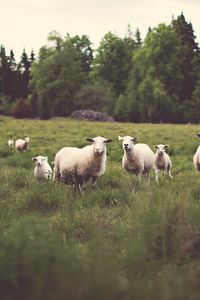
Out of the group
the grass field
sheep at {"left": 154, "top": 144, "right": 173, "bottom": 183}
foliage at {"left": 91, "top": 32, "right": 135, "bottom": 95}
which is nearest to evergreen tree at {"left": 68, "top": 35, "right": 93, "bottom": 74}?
foliage at {"left": 91, "top": 32, "right": 135, "bottom": 95}

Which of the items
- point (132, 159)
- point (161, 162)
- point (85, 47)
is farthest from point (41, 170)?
point (85, 47)

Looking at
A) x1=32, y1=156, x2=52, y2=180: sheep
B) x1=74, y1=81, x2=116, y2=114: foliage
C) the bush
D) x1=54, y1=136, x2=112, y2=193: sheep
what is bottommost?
x1=32, y1=156, x2=52, y2=180: sheep

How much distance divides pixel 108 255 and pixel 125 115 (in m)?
55.0

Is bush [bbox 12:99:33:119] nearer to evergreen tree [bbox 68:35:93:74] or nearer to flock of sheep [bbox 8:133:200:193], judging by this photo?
evergreen tree [bbox 68:35:93:74]

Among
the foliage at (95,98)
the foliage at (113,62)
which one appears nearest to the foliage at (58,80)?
the foliage at (95,98)

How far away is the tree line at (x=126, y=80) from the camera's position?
189 ft

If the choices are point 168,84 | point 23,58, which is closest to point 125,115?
point 168,84

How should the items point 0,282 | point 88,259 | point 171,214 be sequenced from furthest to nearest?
point 171,214, point 88,259, point 0,282

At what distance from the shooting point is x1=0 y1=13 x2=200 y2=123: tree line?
189ft

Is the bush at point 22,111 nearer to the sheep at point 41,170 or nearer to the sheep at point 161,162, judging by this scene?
the sheep at point 161,162

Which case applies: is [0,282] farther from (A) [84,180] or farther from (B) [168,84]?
(B) [168,84]

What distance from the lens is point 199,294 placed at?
335cm

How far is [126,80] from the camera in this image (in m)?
71.8

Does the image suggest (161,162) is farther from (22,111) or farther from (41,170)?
(22,111)
